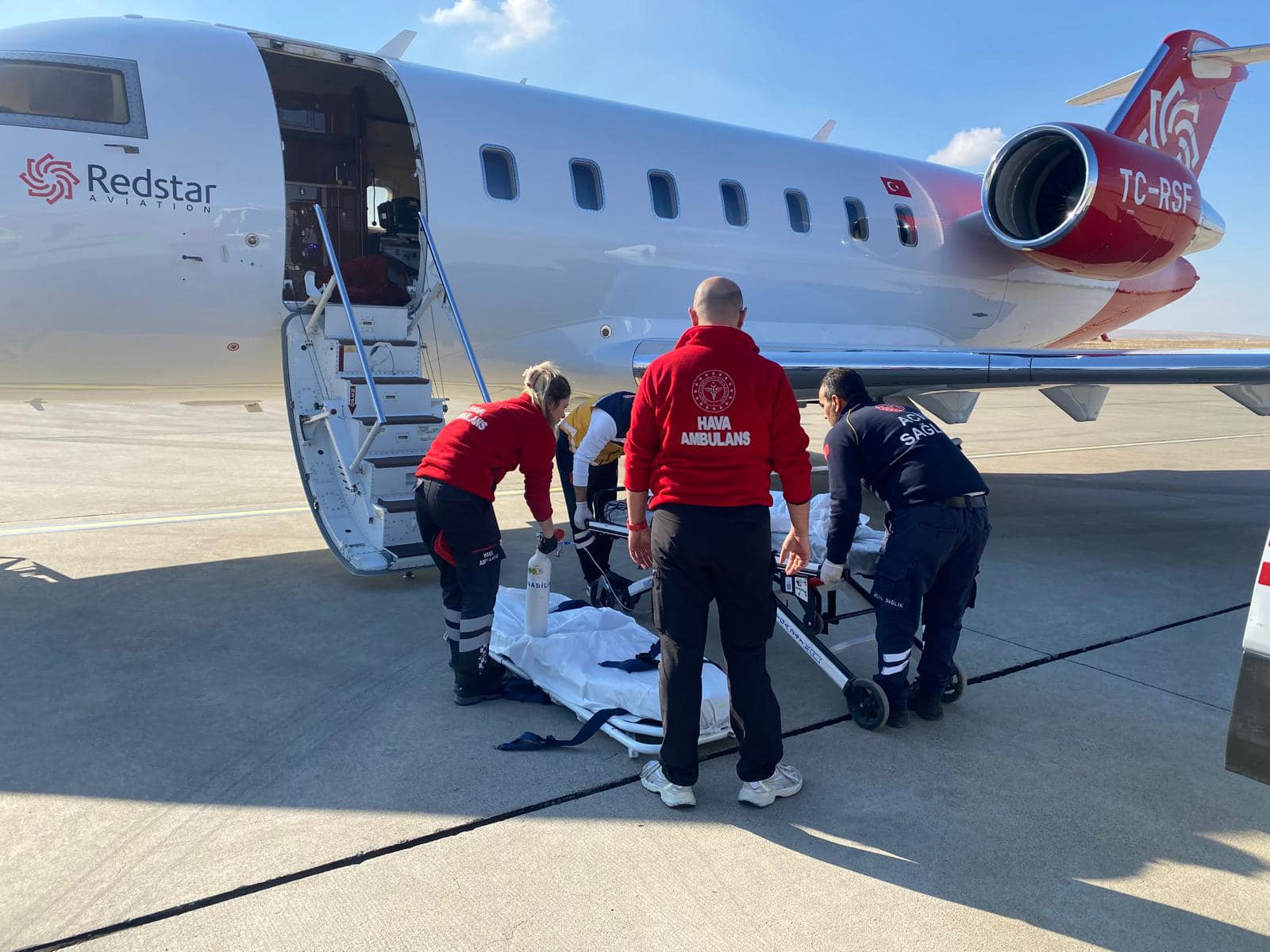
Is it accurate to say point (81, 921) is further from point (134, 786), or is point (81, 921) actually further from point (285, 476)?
point (285, 476)

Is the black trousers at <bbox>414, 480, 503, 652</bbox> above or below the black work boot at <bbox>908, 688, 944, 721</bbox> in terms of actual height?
above

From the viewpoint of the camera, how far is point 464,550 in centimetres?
450

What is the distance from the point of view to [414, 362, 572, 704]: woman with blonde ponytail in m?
4.46

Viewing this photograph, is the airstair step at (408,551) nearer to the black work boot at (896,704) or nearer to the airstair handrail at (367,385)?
the airstair handrail at (367,385)

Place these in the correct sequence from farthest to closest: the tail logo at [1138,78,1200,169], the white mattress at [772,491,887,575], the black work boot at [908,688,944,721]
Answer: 1. the tail logo at [1138,78,1200,169]
2. the white mattress at [772,491,887,575]
3. the black work boot at [908,688,944,721]

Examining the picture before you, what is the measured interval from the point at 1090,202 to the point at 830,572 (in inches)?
279

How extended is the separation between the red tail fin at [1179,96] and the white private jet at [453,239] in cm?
4

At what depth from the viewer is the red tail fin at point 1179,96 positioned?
11.8 m

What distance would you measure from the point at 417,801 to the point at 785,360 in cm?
606

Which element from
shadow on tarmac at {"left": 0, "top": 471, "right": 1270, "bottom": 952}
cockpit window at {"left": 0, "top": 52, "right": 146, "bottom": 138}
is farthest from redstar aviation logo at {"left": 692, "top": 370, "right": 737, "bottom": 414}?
cockpit window at {"left": 0, "top": 52, "right": 146, "bottom": 138}

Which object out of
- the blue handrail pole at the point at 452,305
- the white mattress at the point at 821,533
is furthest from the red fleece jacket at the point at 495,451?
Answer: the blue handrail pole at the point at 452,305

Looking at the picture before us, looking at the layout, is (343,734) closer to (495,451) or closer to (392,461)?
(495,451)

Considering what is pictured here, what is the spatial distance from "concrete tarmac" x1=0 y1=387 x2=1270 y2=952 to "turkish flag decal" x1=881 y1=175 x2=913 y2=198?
5.40 m

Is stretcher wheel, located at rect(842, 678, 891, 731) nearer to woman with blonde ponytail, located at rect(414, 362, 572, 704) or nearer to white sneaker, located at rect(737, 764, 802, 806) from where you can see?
white sneaker, located at rect(737, 764, 802, 806)
